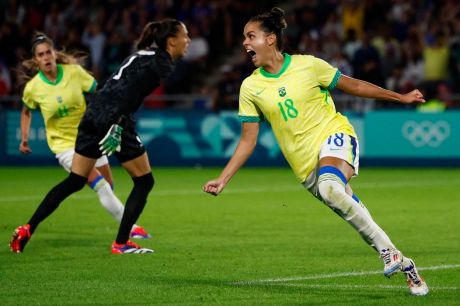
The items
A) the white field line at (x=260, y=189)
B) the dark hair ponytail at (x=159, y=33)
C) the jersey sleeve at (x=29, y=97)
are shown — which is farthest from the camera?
the white field line at (x=260, y=189)

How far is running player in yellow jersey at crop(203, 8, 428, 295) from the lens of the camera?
27.4ft

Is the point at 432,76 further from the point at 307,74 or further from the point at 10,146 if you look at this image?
the point at 307,74

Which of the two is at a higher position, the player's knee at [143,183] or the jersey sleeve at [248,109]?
the jersey sleeve at [248,109]

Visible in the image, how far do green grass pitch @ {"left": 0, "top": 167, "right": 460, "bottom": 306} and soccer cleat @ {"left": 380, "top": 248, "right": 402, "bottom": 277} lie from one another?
0.66 ft

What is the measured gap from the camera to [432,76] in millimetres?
A: 23859

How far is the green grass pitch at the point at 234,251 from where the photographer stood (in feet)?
26.8

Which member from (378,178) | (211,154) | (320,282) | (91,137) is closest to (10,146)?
(211,154)

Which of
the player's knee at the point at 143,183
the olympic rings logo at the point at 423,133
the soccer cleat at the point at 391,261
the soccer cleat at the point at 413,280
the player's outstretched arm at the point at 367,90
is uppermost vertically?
the player's outstretched arm at the point at 367,90

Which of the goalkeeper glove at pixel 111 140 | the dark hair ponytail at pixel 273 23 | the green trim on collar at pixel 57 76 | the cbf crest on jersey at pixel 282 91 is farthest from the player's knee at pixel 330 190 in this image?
the green trim on collar at pixel 57 76

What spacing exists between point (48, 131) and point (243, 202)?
14.8 ft

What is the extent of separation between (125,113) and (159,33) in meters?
0.83

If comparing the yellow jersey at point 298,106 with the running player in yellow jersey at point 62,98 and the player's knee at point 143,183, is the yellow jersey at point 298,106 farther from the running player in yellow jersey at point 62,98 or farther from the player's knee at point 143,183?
the running player in yellow jersey at point 62,98

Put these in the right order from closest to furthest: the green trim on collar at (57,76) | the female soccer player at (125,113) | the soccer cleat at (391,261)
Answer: the soccer cleat at (391,261)
the female soccer player at (125,113)
the green trim on collar at (57,76)

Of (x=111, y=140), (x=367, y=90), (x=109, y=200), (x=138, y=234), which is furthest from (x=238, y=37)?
(x=367, y=90)
